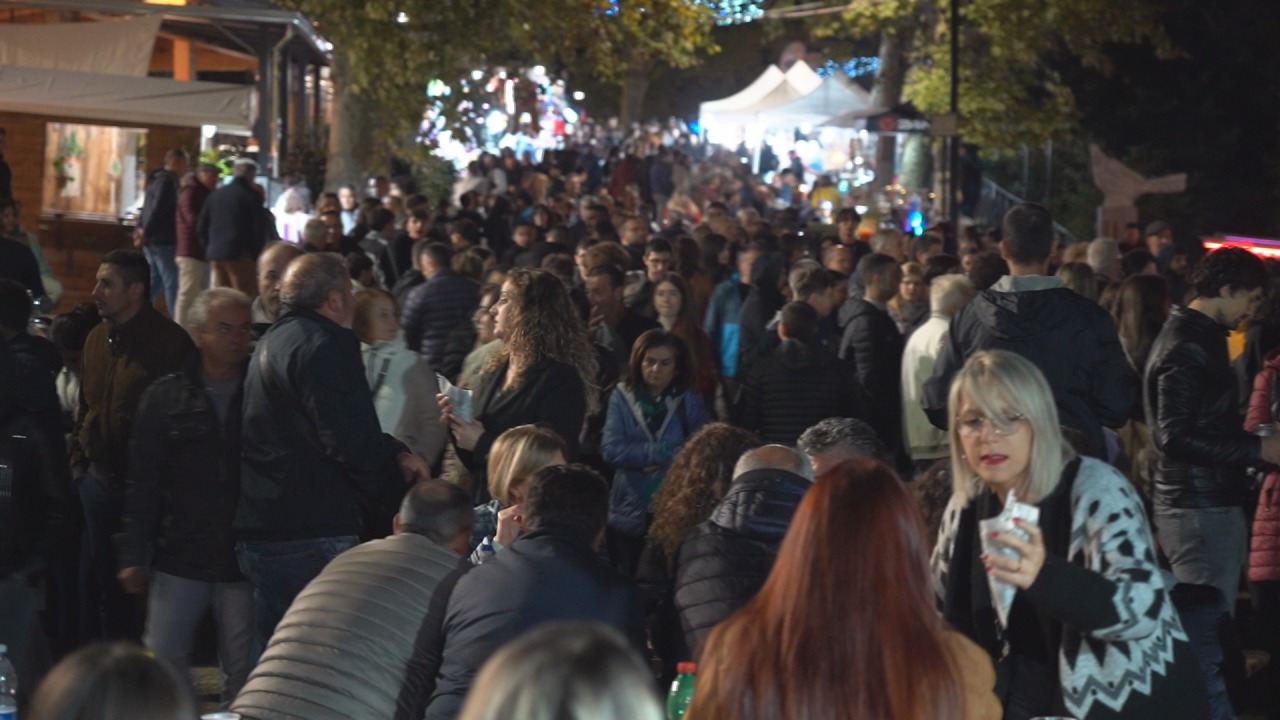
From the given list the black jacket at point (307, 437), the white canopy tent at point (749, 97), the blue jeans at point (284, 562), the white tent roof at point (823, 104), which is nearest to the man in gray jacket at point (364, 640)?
the black jacket at point (307, 437)

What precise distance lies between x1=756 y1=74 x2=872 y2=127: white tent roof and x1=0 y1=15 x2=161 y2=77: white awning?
17670 millimetres

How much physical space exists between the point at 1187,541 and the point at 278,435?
12.9 ft

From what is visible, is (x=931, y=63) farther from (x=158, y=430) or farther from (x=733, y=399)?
(x=158, y=430)

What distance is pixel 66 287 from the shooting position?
19.9 m

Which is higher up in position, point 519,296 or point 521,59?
point 521,59

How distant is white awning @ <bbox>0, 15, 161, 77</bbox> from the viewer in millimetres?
19234

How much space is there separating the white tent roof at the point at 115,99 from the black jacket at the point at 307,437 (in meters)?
10.9

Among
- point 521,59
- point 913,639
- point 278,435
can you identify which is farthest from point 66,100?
point 521,59

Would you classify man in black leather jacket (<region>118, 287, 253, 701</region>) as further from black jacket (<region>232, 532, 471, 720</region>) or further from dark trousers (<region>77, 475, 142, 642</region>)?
black jacket (<region>232, 532, 471, 720</region>)

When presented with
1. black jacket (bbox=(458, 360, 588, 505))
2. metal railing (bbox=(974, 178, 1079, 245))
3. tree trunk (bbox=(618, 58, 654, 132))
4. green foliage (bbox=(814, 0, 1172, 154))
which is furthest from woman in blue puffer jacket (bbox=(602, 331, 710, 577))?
tree trunk (bbox=(618, 58, 654, 132))

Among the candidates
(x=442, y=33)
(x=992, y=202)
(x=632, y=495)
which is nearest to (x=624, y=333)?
(x=632, y=495)

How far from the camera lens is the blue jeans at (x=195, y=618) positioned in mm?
7297

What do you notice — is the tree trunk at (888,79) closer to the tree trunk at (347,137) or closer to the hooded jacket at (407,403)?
the tree trunk at (347,137)

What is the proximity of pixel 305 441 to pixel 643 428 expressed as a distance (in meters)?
2.66
